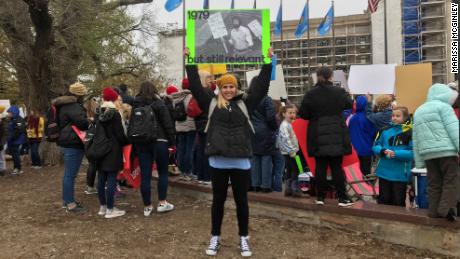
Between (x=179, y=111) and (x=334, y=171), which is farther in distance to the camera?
(x=179, y=111)

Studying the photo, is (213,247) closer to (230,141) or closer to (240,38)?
(230,141)

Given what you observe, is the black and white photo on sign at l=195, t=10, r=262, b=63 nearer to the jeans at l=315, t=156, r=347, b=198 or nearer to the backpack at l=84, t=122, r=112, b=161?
the jeans at l=315, t=156, r=347, b=198

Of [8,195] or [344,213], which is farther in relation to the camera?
[8,195]

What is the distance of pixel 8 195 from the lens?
26.9ft

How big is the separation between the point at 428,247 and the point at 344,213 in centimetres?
100

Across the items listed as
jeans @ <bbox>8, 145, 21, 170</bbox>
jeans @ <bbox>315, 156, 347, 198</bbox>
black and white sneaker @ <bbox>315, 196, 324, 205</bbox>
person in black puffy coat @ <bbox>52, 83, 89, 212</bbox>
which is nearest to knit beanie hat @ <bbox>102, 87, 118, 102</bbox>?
person in black puffy coat @ <bbox>52, 83, 89, 212</bbox>

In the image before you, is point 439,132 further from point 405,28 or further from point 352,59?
point 352,59

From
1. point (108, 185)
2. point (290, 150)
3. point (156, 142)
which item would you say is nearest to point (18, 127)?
point (108, 185)

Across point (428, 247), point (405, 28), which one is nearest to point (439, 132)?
point (428, 247)

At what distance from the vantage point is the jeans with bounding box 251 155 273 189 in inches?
253

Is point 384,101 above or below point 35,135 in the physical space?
above

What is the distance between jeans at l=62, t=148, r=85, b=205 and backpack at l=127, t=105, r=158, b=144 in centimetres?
117

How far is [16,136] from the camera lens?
38.0 ft

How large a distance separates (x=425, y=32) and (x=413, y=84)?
291 feet
